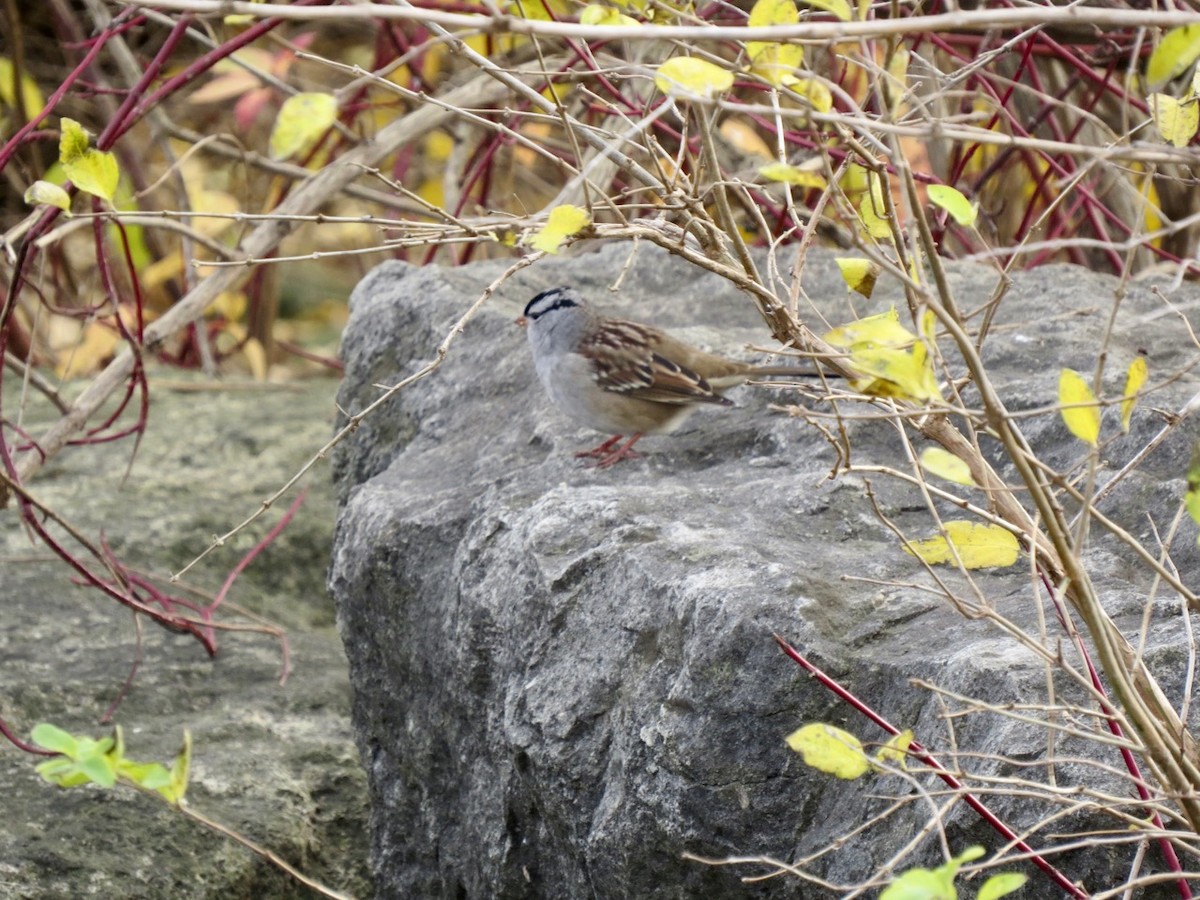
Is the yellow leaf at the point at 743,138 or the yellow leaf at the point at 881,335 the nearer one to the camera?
the yellow leaf at the point at 881,335

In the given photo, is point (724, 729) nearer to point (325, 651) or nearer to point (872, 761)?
point (872, 761)

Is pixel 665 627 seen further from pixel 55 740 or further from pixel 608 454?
pixel 55 740

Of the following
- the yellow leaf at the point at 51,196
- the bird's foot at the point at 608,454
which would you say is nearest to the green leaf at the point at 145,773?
the yellow leaf at the point at 51,196

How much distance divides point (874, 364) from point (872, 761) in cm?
51

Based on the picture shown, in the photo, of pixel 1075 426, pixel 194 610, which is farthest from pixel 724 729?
pixel 194 610

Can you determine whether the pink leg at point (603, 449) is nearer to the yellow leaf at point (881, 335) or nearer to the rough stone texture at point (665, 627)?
the rough stone texture at point (665, 627)

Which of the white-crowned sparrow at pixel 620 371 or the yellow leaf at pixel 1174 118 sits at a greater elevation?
the yellow leaf at pixel 1174 118

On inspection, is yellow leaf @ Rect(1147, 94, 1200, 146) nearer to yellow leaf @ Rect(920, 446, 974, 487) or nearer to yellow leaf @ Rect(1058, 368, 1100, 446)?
yellow leaf @ Rect(1058, 368, 1100, 446)

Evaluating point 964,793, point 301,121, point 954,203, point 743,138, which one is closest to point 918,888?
point 964,793

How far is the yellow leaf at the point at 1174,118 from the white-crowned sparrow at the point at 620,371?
5.40ft

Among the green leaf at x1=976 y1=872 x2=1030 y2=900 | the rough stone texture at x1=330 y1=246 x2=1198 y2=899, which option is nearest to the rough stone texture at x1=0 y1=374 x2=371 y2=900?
the rough stone texture at x1=330 y1=246 x2=1198 y2=899

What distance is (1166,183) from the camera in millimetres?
5789

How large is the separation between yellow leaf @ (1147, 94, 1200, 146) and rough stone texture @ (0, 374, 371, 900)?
250 centimetres

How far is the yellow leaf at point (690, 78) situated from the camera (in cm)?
189
